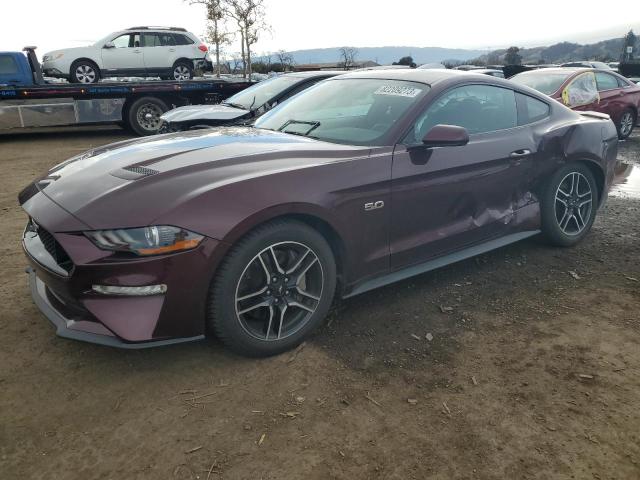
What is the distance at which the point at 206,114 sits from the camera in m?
6.98

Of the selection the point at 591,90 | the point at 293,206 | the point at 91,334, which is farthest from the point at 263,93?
the point at 591,90

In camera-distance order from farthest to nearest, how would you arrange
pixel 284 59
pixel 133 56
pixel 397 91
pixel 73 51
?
pixel 284 59 < pixel 133 56 < pixel 73 51 < pixel 397 91

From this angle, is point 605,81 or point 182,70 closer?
point 605,81

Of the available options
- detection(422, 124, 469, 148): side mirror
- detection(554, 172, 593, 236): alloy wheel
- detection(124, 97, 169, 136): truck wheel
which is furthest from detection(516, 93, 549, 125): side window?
detection(124, 97, 169, 136): truck wheel

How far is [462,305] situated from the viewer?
338 centimetres

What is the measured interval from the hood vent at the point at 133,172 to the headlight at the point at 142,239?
392 millimetres

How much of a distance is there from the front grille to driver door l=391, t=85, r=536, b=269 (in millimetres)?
1791

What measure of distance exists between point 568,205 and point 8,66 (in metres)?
12.4

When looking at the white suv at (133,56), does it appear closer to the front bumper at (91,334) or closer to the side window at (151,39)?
the side window at (151,39)

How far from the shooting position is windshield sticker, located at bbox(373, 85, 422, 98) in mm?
3390

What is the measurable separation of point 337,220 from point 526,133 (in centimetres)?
191

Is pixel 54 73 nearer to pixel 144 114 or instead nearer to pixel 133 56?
pixel 133 56

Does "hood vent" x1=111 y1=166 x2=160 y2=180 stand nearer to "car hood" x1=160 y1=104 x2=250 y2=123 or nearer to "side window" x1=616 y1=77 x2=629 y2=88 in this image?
"car hood" x1=160 y1=104 x2=250 y2=123

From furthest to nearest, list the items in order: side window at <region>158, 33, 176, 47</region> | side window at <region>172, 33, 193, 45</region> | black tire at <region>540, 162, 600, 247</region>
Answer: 1. side window at <region>172, 33, 193, 45</region>
2. side window at <region>158, 33, 176, 47</region>
3. black tire at <region>540, 162, 600, 247</region>
